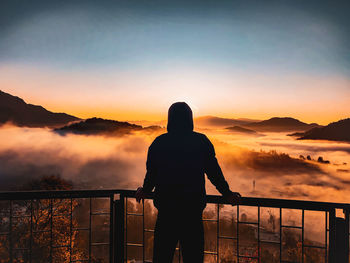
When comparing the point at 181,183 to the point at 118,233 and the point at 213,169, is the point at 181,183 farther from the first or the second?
the point at 118,233

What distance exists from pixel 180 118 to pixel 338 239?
140 centimetres

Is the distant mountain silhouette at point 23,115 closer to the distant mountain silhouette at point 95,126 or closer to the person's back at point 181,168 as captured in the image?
the distant mountain silhouette at point 95,126

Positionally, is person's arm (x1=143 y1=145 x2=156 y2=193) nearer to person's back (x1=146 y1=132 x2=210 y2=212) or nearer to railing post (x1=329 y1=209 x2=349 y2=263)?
person's back (x1=146 y1=132 x2=210 y2=212)

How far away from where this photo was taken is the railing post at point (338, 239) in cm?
181

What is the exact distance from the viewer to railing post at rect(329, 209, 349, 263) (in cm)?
181

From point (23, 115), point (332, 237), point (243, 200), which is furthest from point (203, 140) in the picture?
point (23, 115)

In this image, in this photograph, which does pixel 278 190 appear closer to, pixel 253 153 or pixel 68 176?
pixel 253 153

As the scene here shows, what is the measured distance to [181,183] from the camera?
1574mm

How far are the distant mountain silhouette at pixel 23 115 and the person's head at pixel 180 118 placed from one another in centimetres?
14246

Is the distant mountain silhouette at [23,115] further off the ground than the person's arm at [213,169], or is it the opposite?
the distant mountain silhouette at [23,115]

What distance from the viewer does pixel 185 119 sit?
1.68 metres

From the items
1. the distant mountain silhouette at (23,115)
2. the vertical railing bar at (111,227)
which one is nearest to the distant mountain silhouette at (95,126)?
the distant mountain silhouette at (23,115)

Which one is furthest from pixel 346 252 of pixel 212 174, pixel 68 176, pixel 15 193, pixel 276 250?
pixel 68 176

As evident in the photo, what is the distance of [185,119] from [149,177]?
0.45 m
